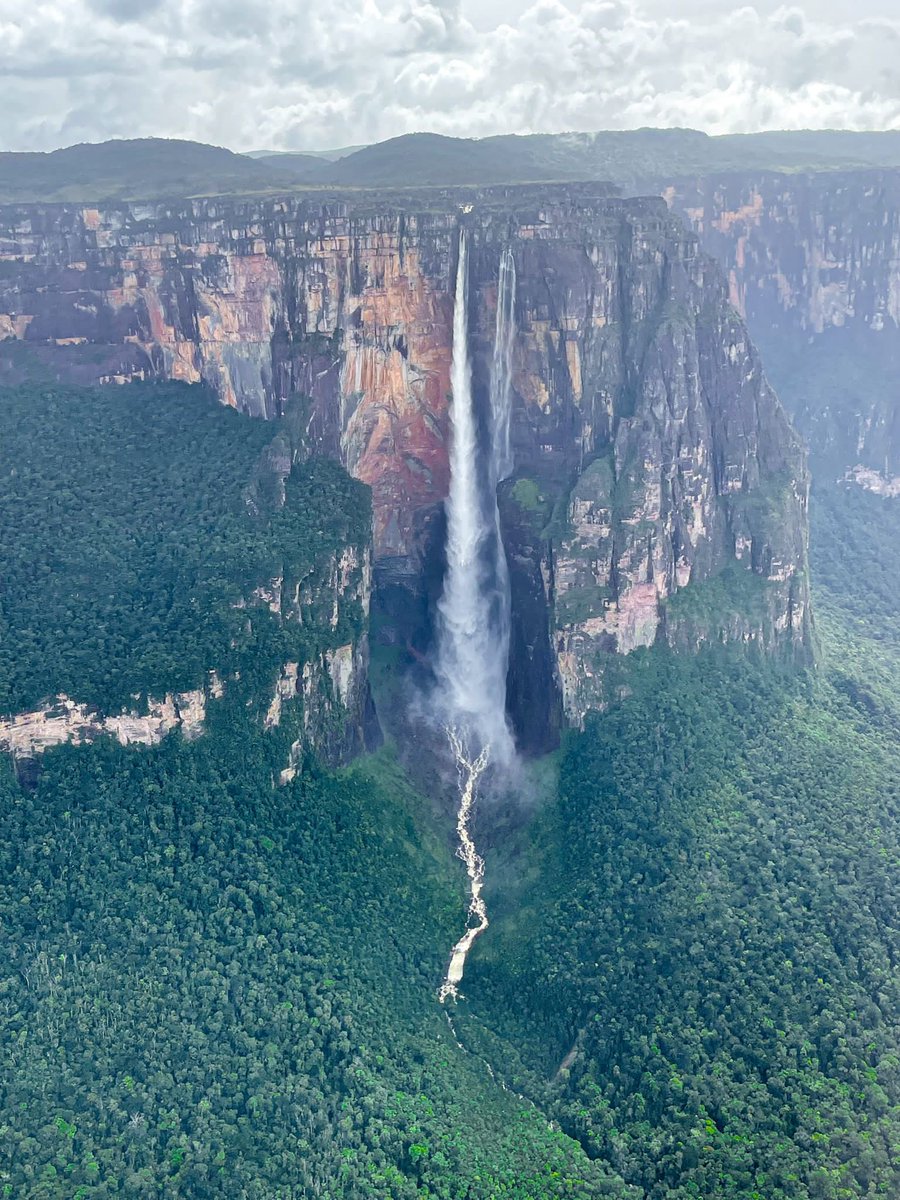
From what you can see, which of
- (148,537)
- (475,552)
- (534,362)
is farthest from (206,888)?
(534,362)

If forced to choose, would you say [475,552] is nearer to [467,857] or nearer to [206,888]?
[467,857]

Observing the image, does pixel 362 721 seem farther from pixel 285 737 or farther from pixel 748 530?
pixel 748 530

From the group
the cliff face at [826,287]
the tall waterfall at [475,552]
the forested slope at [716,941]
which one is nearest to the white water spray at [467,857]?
the forested slope at [716,941]

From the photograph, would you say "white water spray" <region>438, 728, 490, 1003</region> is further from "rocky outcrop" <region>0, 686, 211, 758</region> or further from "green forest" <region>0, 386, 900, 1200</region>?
"rocky outcrop" <region>0, 686, 211, 758</region>

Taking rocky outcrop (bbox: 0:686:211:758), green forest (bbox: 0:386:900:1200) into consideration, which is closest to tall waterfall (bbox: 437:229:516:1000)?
green forest (bbox: 0:386:900:1200)

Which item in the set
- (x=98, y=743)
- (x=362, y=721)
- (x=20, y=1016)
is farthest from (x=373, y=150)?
(x=20, y=1016)

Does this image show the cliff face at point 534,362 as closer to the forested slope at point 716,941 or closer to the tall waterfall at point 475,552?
the tall waterfall at point 475,552

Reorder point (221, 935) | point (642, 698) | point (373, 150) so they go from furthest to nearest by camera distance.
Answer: point (373, 150)
point (642, 698)
point (221, 935)
